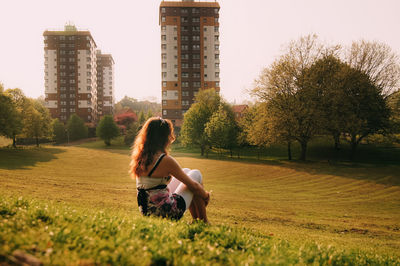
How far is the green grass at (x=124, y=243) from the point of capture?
→ 9.38ft

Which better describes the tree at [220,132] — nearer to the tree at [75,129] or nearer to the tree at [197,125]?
the tree at [197,125]

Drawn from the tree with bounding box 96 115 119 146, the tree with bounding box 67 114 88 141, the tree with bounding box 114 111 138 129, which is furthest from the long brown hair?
the tree with bounding box 114 111 138 129

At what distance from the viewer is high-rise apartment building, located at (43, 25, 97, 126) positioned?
110500 mm

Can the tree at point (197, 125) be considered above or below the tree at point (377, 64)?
below

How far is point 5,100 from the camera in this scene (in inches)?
1777

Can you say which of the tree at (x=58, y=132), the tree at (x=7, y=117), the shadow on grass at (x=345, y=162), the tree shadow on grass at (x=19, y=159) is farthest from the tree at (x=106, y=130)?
the tree at (x=7, y=117)

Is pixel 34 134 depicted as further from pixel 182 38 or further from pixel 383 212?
pixel 383 212

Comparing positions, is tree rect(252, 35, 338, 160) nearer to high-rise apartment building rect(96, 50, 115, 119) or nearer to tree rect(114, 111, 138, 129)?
tree rect(114, 111, 138, 129)

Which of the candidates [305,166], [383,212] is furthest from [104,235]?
[305,166]

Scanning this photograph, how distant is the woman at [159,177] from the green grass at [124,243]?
2.16 ft

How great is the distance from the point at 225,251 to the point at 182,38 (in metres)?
91.5

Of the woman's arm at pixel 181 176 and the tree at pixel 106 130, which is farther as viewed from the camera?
the tree at pixel 106 130

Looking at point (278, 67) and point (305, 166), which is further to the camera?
point (278, 67)

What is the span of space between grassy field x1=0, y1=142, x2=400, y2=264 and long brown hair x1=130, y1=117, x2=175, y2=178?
96 centimetres
